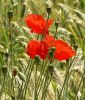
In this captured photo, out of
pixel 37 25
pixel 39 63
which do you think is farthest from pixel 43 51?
pixel 39 63

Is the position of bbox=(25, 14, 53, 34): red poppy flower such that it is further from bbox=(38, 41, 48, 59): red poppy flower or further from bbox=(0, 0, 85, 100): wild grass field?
bbox=(38, 41, 48, 59): red poppy flower

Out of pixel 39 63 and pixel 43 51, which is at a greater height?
pixel 43 51

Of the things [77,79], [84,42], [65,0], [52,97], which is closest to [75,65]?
[52,97]

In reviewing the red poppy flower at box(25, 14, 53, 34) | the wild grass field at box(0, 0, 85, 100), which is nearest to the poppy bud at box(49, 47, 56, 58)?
the wild grass field at box(0, 0, 85, 100)

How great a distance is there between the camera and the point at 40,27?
1324 mm

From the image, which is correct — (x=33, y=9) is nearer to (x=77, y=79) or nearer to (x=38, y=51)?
(x=77, y=79)

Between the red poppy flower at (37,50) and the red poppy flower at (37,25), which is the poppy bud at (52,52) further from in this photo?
the red poppy flower at (37,25)

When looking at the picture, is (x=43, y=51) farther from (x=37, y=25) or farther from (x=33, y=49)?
(x=37, y=25)

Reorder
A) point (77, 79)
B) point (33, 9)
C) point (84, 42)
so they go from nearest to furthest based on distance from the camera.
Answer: point (77, 79) → point (84, 42) → point (33, 9)

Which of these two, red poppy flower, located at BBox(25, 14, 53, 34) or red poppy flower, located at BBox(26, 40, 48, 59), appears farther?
red poppy flower, located at BBox(25, 14, 53, 34)

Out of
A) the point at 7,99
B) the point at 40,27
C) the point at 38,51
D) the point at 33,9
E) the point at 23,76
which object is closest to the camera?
the point at 38,51

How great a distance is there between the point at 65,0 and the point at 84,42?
0.91m

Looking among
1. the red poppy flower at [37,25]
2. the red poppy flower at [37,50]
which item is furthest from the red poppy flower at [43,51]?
the red poppy flower at [37,25]

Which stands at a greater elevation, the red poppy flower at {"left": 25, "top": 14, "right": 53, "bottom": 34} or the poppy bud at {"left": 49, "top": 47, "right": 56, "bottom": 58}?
the red poppy flower at {"left": 25, "top": 14, "right": 53, "bottom": 34}
